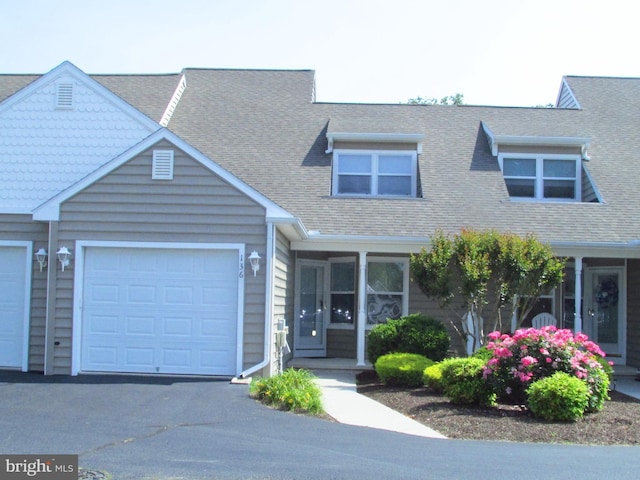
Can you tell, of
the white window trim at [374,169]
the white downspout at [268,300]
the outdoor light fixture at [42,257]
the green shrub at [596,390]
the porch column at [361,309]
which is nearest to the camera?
the green shrub at [596,390]

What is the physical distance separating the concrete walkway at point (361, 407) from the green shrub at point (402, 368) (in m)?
0.68

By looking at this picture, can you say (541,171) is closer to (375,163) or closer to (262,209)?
(375,163)

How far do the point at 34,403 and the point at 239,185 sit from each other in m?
5.11

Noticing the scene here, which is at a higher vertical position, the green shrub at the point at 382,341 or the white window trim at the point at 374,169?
the white window trim at the point at 374,169

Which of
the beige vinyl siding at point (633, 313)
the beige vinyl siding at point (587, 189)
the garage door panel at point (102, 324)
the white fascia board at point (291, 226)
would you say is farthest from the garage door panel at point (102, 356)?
the beige vinyl siding at point (587, 189)

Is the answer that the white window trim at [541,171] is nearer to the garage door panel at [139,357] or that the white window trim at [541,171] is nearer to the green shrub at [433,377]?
the green shrub at [433,377]

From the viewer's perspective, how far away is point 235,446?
7.97 meters

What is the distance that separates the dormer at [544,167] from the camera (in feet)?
59.4

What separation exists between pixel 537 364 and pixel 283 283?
215 inches

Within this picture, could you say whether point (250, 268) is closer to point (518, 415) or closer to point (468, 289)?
point (468, 289)

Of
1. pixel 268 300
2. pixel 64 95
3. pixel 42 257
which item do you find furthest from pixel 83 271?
pixel 64 95

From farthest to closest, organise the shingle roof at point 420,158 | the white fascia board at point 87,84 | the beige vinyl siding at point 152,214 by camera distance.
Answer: the shingle roof at point 420,158 < the white fascia board at point 87,84 < the beige vinyl siding at point 152,214

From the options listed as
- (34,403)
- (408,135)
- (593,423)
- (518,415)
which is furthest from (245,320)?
(408,135)

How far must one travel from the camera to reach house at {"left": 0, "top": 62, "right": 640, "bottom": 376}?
43.0ft
